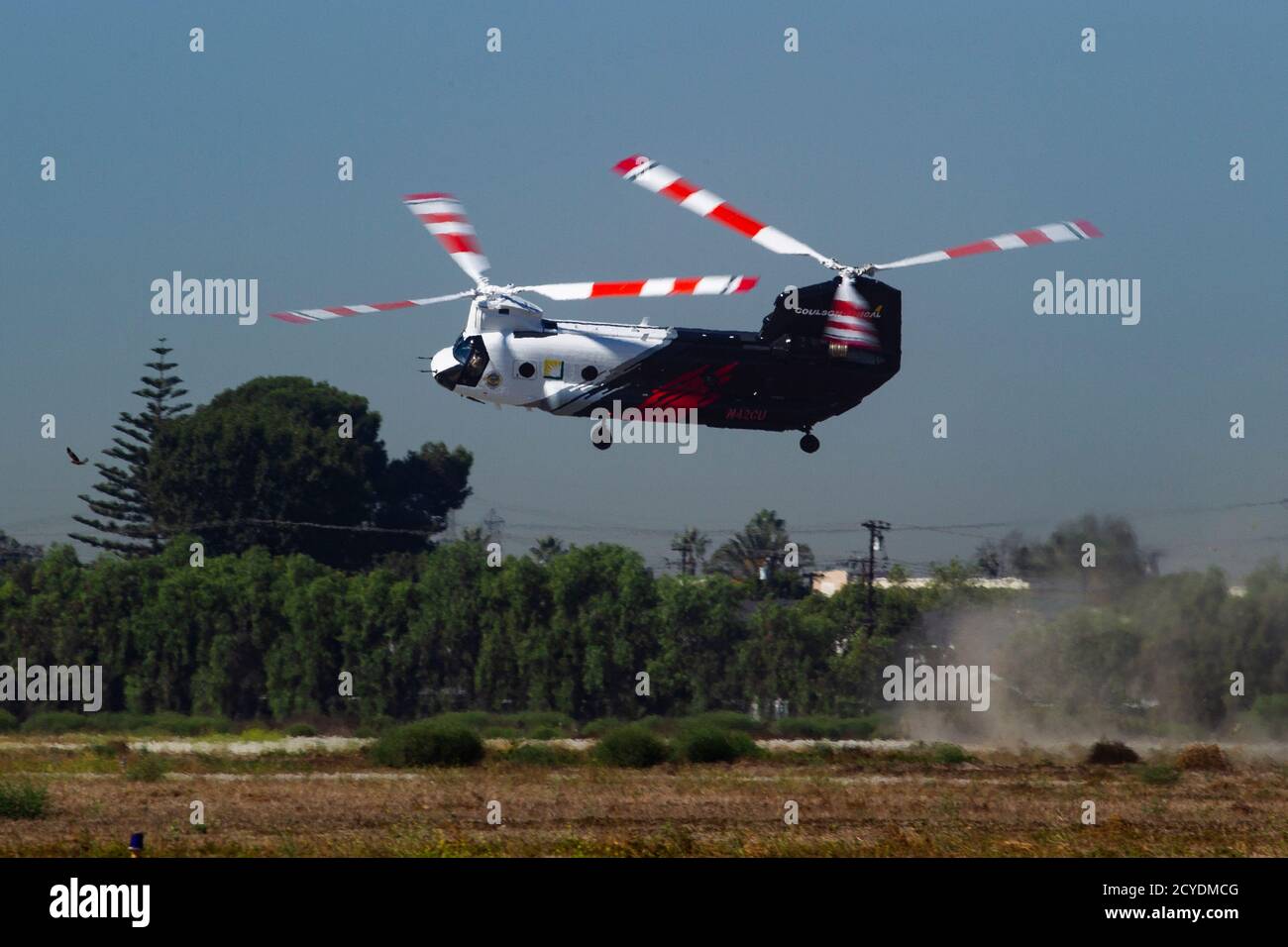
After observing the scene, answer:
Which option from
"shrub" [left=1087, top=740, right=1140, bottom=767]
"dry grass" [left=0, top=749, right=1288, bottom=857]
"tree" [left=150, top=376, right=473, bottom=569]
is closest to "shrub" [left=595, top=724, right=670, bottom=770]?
"dry grass" [left=0, top=749, right=1288, bottom=857]

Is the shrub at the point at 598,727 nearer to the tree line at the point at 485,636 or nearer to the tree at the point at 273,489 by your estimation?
the tree line at the point at 485,636

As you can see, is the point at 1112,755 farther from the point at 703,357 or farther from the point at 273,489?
the point at 273,489

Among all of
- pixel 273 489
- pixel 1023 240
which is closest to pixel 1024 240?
pixel 1023 240

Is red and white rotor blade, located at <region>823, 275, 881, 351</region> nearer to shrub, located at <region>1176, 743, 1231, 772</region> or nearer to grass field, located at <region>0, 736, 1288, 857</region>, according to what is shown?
grass field, located at <region>0, 736, 1288, 857</region>

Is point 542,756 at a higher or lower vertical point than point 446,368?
lower

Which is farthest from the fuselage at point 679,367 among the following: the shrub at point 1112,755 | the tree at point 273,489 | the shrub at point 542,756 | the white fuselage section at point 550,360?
the tree at point 273,489
